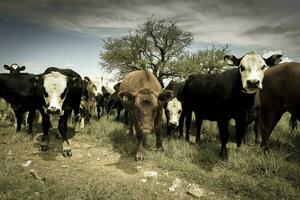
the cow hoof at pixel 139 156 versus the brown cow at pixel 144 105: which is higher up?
the brown cow at pixel 144 105

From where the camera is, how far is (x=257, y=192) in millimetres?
4539

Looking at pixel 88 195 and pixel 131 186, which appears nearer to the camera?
pixel 88 195

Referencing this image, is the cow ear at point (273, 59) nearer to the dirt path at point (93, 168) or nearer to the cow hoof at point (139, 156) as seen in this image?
the dirt path at point (93, 168)

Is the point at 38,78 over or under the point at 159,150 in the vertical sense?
over

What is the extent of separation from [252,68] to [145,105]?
84.4 inches

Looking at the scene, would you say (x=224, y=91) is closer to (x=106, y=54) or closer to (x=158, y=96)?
(x=158, y=96)

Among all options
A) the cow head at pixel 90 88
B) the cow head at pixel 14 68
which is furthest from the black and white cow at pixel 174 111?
the cow head at pixel 14 68

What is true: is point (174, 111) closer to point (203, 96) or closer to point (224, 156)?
point (203, 96)

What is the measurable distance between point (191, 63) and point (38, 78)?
23105mm

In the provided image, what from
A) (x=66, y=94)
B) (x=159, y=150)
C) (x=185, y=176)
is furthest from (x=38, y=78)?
(x=185, y=176)

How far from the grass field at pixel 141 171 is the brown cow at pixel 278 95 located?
0.77 metres

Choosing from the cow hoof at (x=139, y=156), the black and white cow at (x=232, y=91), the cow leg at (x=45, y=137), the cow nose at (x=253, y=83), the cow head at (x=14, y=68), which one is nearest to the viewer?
the cow nose at (x=253, y=83)

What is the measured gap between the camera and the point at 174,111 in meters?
8.29

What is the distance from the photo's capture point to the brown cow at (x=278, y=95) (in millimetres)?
6273
